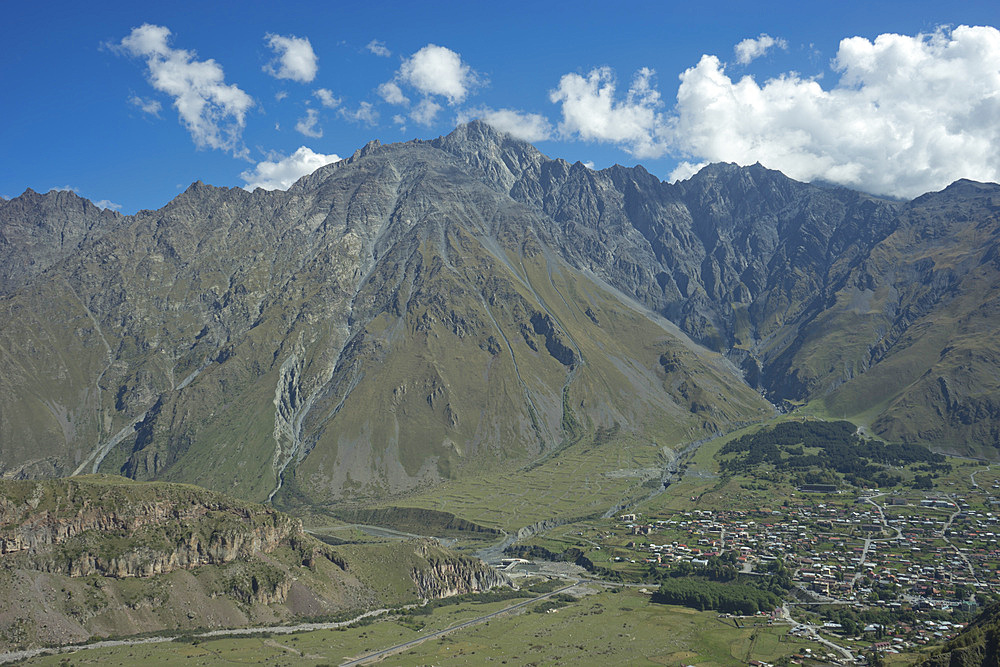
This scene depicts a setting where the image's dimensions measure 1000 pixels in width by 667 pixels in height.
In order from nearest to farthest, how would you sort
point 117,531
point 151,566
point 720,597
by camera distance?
point 151,566 → point 117,531 → point 720,597

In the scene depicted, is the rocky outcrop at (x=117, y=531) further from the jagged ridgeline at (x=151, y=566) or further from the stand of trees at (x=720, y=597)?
the stand of trees at (x=720, y=597)

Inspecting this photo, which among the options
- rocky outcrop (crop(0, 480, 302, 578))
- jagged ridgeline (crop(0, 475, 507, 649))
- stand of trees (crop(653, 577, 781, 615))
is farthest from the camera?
stand of trees (crop(653, 577, 781, 615))

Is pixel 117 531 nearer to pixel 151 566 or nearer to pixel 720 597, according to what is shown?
pixel 151 566

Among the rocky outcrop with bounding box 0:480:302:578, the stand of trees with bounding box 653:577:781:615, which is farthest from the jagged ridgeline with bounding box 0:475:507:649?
the stand of trees with bounding box 653:577:781:615

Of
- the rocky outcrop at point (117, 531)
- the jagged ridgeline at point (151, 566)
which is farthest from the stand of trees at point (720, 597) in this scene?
the rocky outcrop at point (117, 531)

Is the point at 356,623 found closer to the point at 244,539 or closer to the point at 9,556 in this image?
the point at 244,539

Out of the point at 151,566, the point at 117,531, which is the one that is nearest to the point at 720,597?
the point at 151,566

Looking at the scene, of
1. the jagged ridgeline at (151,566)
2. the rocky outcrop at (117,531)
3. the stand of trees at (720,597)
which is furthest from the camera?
the stand of trees at (720,597)

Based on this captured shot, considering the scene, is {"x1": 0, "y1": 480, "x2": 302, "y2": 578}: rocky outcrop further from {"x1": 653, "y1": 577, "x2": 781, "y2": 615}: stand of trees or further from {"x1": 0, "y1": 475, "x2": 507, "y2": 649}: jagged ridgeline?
{"x1": 653, "y1": 577, "x2": 781, "y2": 615}: stand of trees

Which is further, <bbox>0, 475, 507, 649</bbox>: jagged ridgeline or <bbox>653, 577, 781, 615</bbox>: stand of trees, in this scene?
<bbox>653, 577, 781, 615</bbox>: stand of trees
